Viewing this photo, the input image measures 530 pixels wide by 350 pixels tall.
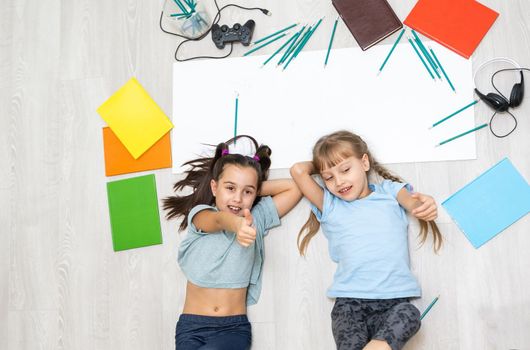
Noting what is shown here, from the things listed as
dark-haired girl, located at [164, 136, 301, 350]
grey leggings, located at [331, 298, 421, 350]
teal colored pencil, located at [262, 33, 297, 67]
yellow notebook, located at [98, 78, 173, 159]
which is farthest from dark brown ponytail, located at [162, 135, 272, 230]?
grey leggings, located at [331, 298, 421, 350]

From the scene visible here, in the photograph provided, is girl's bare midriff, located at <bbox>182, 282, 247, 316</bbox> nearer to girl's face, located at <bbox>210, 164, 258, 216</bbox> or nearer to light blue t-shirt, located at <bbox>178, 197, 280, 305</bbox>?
light blue t-shirt, located at <bbox>178, 197, 280, 305</bbox>

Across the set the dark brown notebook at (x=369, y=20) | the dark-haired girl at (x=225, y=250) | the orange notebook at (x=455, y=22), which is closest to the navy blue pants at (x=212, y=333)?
the dark-haired girl at (x=225, y=250)

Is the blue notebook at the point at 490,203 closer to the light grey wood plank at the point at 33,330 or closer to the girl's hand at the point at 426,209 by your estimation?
the girl's hand at the point at 426,209

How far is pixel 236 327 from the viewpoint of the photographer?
1456mm

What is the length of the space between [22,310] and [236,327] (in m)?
0.78

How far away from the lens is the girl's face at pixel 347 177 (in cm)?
140

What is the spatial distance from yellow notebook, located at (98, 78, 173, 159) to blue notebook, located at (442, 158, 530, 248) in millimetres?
955

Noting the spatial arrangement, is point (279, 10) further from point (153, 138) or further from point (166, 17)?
point (153, 138)

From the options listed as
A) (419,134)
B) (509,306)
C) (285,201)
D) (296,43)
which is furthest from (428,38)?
(509,306)

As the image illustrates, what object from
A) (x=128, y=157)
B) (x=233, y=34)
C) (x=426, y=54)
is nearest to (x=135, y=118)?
(x=128, y=157)

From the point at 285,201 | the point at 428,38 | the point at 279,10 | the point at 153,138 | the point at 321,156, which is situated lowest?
the point at 285,201

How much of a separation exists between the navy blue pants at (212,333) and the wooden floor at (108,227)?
83 mm

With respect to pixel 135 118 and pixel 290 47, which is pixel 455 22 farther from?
pixel 135 118

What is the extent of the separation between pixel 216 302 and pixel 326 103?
2.32 feet
